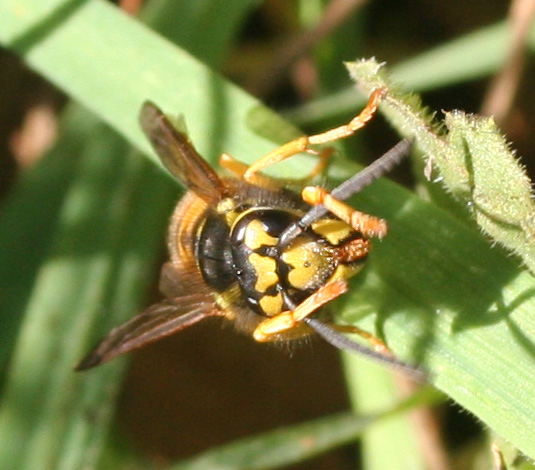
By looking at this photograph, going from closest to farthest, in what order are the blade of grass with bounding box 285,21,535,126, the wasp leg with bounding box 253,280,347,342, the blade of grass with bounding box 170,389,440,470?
the wasp leg with bounding box 253,280,347,342, the blade of grass with bounding box 170,389,440,470, the blade of grass with bounding box 285,21,535,126

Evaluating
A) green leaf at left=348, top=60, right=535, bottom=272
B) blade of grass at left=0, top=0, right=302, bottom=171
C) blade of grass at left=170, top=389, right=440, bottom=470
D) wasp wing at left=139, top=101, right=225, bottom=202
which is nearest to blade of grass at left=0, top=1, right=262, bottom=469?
blade of grass at left=0, top=0, right=302, bottom=171

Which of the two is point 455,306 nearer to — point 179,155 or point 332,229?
point 332,229

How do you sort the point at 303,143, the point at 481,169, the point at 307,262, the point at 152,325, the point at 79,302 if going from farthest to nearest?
the point at 79,302 → the point at 152,325 → the point at 303,143 → the point at 307,262 → the point at 481,169

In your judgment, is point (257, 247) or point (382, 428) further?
point (382, 428)

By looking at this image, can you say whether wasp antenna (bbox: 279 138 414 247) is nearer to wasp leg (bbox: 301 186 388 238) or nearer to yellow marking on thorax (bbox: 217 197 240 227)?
wasp leg (bbox: 301 186 388 238)

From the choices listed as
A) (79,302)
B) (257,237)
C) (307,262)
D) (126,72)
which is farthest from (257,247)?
(79,302)

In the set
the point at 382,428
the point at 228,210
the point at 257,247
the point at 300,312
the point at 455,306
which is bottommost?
the point at 382,428

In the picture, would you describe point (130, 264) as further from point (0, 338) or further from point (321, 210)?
point (321, 210)
